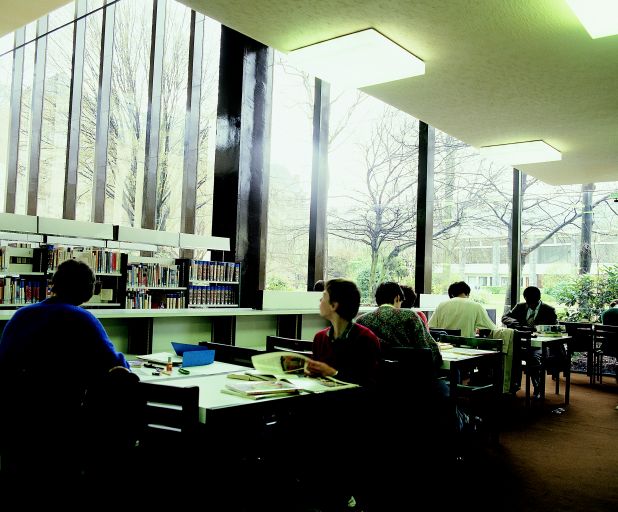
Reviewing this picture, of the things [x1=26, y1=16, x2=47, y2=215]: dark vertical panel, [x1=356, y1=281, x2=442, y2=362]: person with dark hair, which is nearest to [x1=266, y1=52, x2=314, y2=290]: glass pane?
[x1=26, y1=16, x2=47, y2=215]: dark vertical panel

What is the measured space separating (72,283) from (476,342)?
126 inches

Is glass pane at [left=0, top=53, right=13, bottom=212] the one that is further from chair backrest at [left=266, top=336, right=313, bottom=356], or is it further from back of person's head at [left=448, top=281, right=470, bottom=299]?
chair backrest at [left=266, top=336, right=313, bottom=356]

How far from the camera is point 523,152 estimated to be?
268 inches

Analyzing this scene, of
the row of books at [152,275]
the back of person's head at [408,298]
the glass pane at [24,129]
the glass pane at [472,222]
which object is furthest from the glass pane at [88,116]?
the back of person's head at [408,298]

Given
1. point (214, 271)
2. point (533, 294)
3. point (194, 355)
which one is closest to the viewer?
point (194, 355)

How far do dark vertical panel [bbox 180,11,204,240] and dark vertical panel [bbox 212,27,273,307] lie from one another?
2346mm

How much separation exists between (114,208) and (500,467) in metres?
8.97

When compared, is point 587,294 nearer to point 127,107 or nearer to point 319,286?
point 319,286

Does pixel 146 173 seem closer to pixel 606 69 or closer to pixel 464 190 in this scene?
pixel 464 190

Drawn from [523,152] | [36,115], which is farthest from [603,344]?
[36,115]

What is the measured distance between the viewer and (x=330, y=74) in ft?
14.5

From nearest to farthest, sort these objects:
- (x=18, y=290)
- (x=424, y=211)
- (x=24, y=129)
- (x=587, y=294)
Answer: (x=18, y=290) → (x=424, y=211) → (x=587, y=294) → (x=24, y=129)

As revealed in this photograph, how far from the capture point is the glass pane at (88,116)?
1129 centimetres

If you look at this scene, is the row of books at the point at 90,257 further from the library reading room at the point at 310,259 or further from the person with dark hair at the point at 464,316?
the person with dark hair at the point at 464,316
